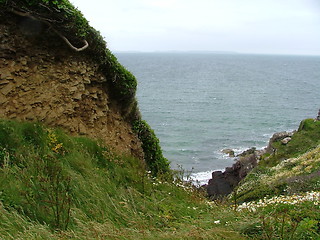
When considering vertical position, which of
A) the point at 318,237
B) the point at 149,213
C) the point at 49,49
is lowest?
the point at 149,213

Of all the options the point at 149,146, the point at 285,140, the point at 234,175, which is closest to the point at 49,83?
the point at 149,146

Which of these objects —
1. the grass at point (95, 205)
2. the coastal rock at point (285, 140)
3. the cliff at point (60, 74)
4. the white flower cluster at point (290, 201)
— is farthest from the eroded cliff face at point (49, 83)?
the coastal rock at point (285, 140)

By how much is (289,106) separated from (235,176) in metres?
46.1

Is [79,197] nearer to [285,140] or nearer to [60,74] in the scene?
[60,74]

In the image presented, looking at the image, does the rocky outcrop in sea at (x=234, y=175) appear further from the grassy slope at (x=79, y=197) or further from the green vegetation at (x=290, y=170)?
the grassy slope at (x=79, y=197)

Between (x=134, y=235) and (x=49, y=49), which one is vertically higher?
(x=49, y=49)

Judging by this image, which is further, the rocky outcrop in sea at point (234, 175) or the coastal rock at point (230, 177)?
the rocky outcrop in sea at point (234, 175)

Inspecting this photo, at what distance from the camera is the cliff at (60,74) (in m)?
9.24

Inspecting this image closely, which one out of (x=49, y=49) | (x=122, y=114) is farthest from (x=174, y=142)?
(x=49, y=49)

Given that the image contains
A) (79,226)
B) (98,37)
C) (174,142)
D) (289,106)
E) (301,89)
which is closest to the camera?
(79,226)

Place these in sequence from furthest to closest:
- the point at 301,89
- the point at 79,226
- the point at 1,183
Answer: the point at 301,89, the point at 1,183, the point at 79,226

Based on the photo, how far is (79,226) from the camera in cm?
506

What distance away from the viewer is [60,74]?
10.2 m

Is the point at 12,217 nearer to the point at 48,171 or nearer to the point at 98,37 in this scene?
the point at 48,171
